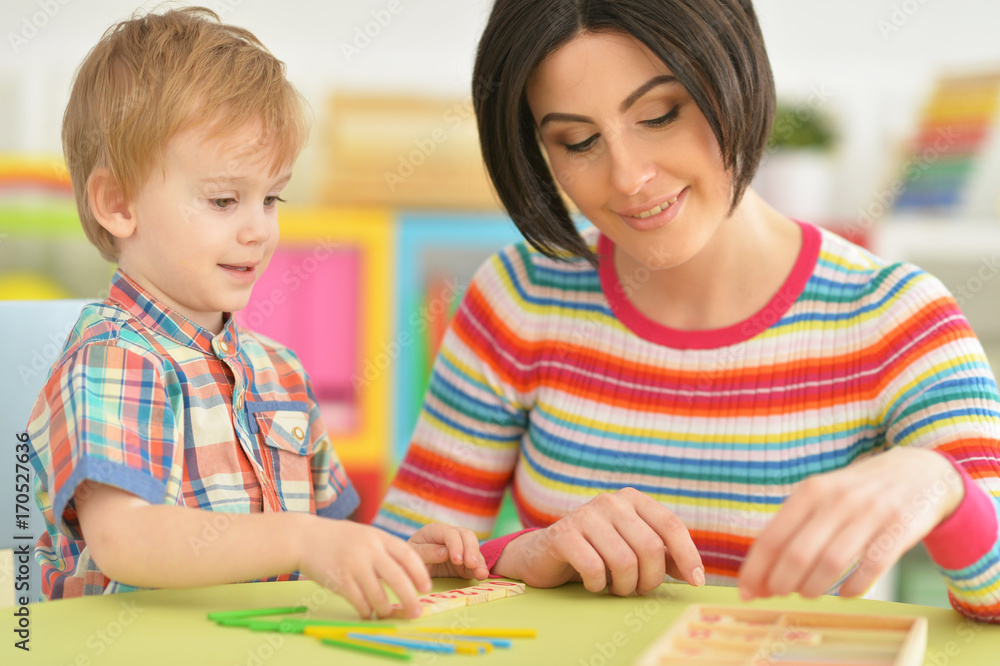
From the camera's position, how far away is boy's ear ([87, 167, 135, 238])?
88cm

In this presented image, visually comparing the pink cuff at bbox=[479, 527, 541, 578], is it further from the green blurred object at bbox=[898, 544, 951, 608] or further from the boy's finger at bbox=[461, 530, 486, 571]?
the green blurred object at bbox=[898, 544, 951, 608]

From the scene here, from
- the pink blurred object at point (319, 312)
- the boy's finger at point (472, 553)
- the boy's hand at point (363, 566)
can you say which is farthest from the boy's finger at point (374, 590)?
the pink blurred object at point (319, 312)

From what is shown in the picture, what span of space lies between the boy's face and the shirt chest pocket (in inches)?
4.5

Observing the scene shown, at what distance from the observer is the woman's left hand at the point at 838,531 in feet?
1.88

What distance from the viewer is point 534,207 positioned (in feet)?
3.55

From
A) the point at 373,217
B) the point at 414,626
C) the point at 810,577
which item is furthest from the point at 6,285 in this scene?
the point at 810,577

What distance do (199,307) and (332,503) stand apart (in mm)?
255

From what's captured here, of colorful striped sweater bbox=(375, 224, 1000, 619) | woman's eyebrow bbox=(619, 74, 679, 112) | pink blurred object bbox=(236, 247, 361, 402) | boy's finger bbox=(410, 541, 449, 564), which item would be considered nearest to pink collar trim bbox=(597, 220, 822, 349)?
colorful striped sweater bbox=(375, 224, 1000, 619)

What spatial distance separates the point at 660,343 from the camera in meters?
1.08

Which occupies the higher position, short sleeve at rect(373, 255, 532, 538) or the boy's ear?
the boy's ear

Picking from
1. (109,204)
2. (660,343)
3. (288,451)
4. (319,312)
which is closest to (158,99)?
(109,204)

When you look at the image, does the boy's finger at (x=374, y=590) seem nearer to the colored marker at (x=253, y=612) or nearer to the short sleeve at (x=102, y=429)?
the colored marker at (x=253, y=612)

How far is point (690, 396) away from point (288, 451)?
42 cm

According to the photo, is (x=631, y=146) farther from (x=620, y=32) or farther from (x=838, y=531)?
(x=838, y=531)
